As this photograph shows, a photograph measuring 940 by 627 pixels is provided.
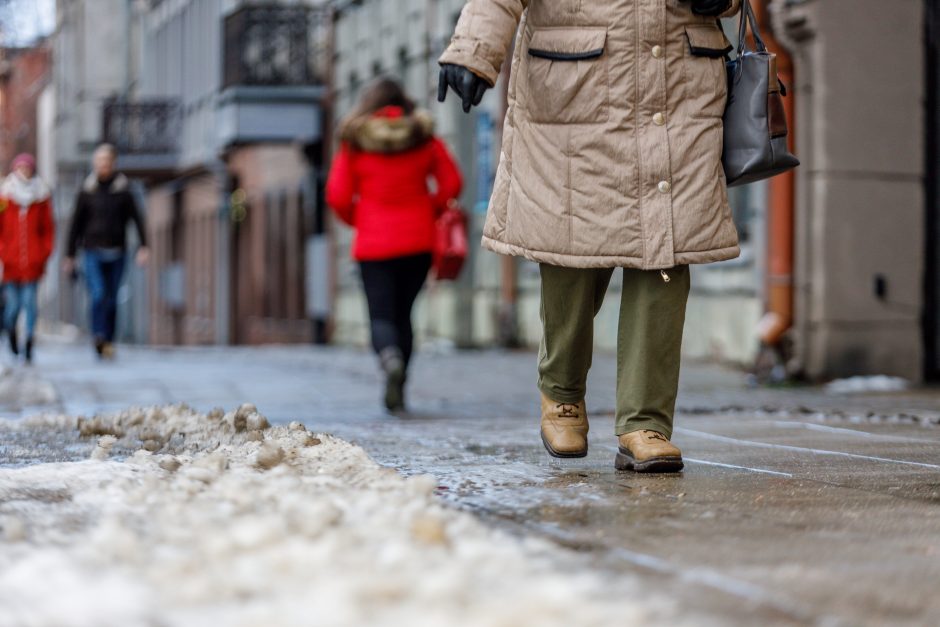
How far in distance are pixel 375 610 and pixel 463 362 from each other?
10.7 m

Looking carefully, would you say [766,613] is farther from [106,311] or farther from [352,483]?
[106,311]

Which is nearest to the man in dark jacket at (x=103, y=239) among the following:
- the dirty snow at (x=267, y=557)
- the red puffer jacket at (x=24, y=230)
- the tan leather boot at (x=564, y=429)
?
the red puffer jacket at (x=24, y=230)

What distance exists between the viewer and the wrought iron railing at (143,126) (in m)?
31.0

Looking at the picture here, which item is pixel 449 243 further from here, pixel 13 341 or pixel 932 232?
pixel 13 341

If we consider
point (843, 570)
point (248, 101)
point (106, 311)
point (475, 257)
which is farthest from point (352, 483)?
point (248, 101)

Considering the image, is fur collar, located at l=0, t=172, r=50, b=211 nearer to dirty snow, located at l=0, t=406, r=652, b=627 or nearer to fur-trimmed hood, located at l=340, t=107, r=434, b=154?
fur-trimmed hood, located at l=340, t=107, r=434, b=154

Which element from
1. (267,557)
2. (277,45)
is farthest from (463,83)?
(277,45)

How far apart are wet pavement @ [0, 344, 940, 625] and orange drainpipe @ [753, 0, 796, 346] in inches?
18.2

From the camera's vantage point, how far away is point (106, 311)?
13797 millimetres

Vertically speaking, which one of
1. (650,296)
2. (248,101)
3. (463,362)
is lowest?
(463,362)

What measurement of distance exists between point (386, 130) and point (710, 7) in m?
3.48

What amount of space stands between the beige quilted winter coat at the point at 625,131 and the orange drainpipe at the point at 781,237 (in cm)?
526

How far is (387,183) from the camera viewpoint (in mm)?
8133

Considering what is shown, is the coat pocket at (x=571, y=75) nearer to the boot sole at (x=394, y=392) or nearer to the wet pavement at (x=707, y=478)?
the wet pavement at (x=707, y=478)
